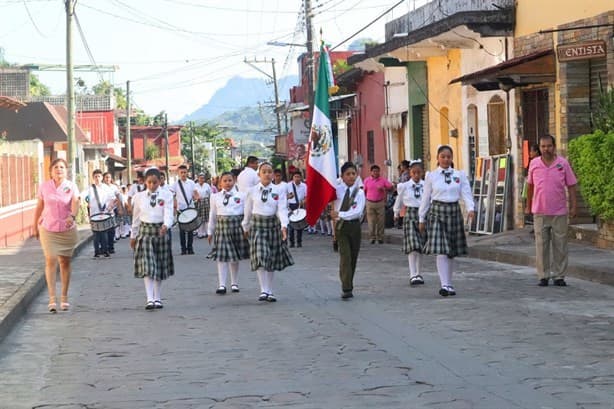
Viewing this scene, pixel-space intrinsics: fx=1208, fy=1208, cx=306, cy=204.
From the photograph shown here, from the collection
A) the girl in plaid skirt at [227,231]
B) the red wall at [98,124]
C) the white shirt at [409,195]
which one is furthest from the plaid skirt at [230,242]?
the red wall at [98,124]

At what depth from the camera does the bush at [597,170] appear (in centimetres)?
1842

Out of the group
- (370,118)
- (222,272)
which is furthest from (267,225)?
(370,118)

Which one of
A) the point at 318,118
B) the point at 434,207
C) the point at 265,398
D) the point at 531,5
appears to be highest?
the point at 531,5

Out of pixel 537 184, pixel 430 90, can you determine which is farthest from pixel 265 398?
pixel 430 90

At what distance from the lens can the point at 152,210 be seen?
14.5 metres

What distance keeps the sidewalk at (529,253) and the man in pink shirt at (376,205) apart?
8.62ft

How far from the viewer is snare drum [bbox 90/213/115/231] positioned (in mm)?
24156

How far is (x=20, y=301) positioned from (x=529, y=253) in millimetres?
8727

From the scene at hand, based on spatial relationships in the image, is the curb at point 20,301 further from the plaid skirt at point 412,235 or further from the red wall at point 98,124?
the red wall at point 98,124

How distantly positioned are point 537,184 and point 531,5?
31.7 ft

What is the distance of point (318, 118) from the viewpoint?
16219 mm

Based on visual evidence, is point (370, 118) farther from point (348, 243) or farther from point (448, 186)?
point (348, 243)

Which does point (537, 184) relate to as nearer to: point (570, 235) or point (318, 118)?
point (318, 118)

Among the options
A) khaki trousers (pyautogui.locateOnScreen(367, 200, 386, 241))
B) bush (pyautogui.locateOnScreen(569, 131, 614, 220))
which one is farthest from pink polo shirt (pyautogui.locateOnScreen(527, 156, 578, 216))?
khaki trousers (pyautogui.locateOnScreen(367, 200, 386, 241))
